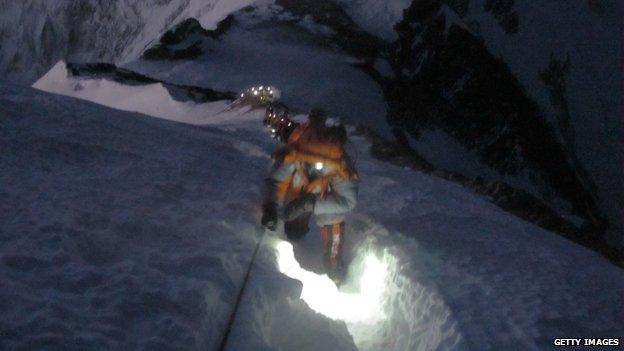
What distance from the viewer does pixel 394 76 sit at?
124 ft

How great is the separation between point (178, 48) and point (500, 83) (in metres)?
25.7

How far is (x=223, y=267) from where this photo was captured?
Result: 179 inches

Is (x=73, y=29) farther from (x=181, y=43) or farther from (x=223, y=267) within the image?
(x=223, y=267)

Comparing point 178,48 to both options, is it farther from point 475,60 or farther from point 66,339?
point 66,339

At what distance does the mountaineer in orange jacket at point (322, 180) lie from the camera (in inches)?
229

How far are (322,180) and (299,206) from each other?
0.39 m

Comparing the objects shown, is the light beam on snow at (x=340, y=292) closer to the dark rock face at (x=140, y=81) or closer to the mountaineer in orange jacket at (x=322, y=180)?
the mountaineer in orange jacket at (x=322, y=180)

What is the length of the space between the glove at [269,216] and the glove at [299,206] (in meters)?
0.15

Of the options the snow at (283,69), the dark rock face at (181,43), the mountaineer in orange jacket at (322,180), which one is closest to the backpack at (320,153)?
the mountaineer in orange jacket at (322,180)

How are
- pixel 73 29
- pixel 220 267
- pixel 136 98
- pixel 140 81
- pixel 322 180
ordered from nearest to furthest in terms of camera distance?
pixel 220 267
pixel 322 180
pixel 136 98
pixel 140 81
pixel 73 29

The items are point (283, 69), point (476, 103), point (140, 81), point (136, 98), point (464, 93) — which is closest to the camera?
point (136, 98)

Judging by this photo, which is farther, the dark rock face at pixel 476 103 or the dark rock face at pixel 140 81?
the dark rock face at pixel 476 103

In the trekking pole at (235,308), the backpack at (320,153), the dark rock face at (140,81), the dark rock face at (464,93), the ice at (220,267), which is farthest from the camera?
the dark rock face at (464,93)

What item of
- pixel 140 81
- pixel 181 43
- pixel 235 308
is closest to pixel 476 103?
pixel 181 43
